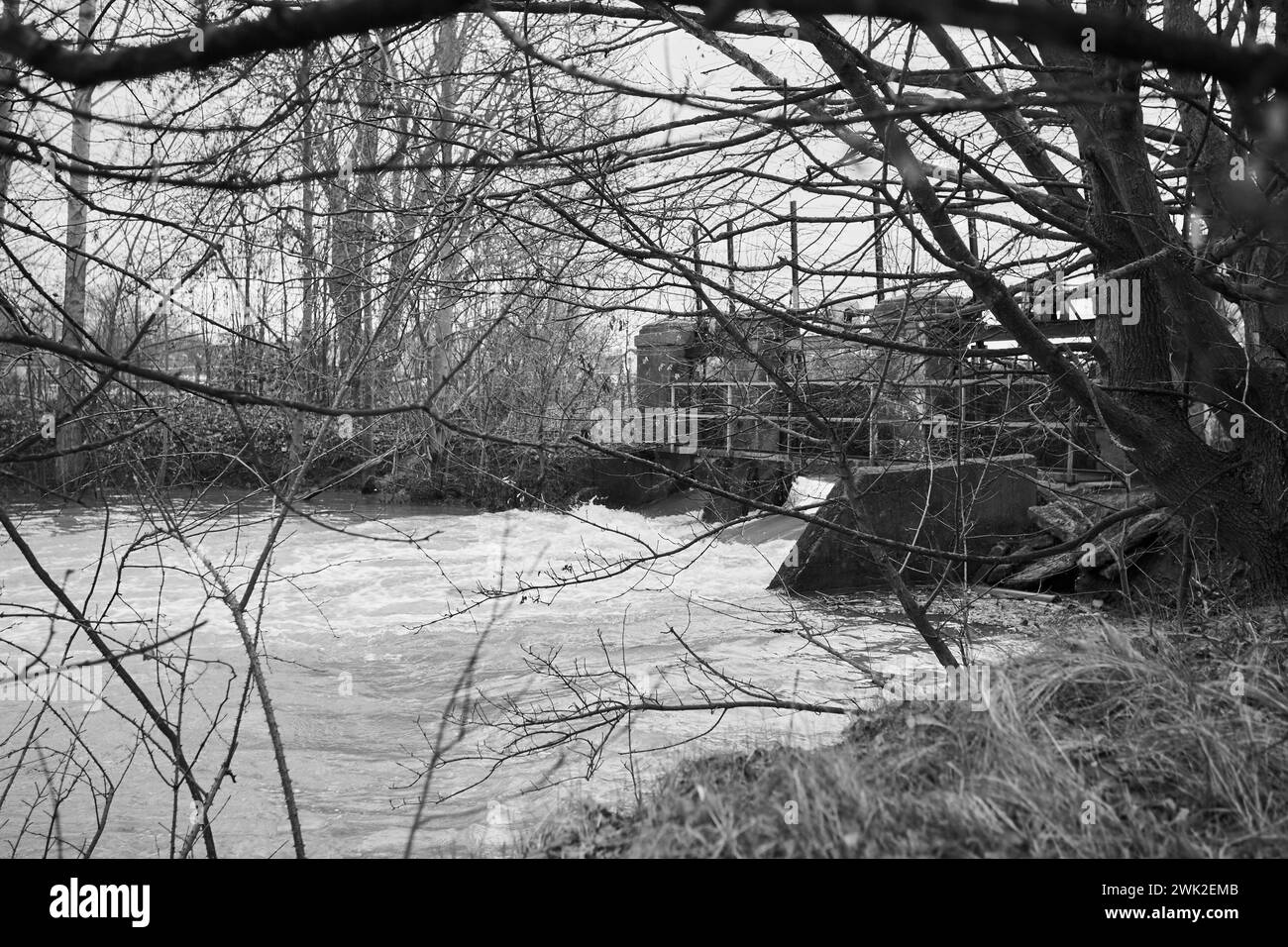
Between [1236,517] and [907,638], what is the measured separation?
485 cm

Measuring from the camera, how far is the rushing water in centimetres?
610

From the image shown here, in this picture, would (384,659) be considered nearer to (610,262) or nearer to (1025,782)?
(610,262)

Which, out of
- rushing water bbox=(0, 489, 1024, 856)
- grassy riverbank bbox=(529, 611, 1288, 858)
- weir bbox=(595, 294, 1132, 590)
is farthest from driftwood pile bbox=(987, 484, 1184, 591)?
grassy riverbank bbox=(529, 611, 1288, 858)

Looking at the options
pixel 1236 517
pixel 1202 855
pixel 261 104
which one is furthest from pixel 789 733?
pixel 261 104

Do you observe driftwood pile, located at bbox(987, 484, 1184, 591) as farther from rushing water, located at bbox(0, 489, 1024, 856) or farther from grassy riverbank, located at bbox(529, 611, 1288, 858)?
grassy riverbank, located at bbox(529, 611, 1288, 858)

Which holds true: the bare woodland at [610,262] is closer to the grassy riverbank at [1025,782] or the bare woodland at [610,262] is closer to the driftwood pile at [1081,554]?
the grassy riverbank at [1025,782]

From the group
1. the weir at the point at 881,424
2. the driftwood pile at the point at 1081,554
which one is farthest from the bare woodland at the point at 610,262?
the driftwood pile at the point at 1081,554

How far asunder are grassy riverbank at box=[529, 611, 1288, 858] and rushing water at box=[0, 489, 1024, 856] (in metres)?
0.75

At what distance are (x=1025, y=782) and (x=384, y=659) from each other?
29.7 feet

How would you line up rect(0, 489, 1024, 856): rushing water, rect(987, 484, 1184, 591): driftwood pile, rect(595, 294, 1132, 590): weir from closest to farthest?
rect(0, 489, 1024, 856): rushing water < rect(595, 294, 1132, 590): weir < rect(987, 484, 1184, 591): driftwood pile

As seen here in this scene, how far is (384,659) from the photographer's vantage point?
431 inches

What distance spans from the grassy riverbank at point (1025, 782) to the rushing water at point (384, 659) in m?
0.75

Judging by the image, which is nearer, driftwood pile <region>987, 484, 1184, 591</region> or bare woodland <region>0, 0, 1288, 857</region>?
bare woodland <region>0, 0, 1288, 857</region>
